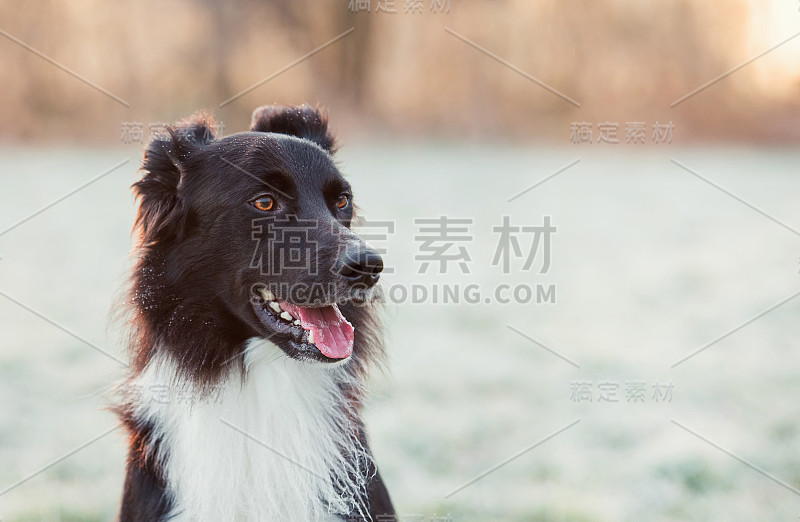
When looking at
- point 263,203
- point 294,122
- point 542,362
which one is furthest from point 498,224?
point 263,203

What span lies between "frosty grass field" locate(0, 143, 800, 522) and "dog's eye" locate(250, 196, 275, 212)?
962 millimetres

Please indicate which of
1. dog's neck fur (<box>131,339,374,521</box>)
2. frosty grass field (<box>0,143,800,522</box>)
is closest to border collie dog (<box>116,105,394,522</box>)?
dog's neck fur (<box>131,339,374,521</box>)

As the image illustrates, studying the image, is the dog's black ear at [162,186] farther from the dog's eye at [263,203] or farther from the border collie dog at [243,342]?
the dog's eye at [263,203]

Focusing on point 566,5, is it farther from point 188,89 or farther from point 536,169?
point 188,89

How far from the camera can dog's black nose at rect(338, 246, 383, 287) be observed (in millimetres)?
3078

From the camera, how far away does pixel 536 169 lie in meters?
15.9

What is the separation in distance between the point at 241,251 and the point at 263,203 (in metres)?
0.25

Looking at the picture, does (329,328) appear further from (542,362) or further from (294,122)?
(542,362)

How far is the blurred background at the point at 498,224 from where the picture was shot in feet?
16.5

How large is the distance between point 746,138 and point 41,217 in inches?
690

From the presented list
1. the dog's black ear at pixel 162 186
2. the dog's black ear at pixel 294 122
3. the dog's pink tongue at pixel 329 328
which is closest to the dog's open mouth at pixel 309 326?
the dog's pink tongue at pixel 329 328

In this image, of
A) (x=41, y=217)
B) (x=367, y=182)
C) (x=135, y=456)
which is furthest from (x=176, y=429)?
(x=367, y=182)

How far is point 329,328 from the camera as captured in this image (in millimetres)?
3256

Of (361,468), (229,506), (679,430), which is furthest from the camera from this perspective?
(679,430)
